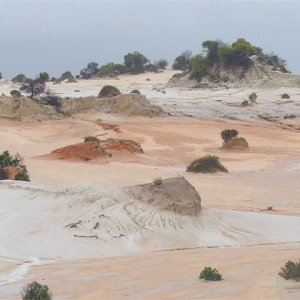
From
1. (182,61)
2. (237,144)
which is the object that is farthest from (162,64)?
(237,144)

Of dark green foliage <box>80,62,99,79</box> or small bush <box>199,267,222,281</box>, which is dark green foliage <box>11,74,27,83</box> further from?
small bush <box>199,267,222,281</box>

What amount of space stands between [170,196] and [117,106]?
29949mm

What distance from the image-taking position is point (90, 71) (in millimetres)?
80375

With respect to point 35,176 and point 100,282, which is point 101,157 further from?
point 100,282

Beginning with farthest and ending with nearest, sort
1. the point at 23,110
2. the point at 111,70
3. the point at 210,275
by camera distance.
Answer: the point at 111,70
the point at 23,110
the point at 210,275

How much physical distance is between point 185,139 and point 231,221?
20.3m

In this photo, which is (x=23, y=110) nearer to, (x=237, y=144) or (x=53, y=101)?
(x=53, y=101)

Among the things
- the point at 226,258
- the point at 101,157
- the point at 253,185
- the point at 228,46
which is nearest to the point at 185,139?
the point at 101,157

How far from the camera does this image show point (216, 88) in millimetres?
57062

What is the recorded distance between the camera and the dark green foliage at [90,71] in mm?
78488

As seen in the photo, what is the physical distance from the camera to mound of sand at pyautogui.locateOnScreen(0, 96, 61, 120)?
133ft

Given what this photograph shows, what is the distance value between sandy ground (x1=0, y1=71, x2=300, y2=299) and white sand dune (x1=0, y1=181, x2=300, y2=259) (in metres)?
0.03

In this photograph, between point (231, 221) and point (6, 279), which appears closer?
point (6, 279)

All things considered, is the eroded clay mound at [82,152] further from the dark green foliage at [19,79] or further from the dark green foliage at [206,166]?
the dark green foliage at [19,79]
